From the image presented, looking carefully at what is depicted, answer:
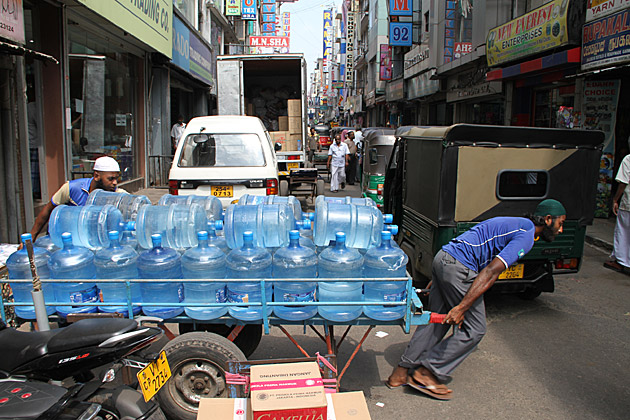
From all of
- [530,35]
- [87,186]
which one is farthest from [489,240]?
[530,35]

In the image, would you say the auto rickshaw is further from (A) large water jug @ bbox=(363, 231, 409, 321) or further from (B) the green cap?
(A) large water jug @ bbox=(363, 231, 409, 321)

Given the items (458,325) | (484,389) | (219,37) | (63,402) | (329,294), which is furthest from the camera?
(219,37)

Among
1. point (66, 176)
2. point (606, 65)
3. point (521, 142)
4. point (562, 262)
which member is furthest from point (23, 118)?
point (606, 65)

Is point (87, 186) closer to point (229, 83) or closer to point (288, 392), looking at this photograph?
point (288, 392)

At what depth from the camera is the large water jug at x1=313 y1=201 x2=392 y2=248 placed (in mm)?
3900

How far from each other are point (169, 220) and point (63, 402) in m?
1.63

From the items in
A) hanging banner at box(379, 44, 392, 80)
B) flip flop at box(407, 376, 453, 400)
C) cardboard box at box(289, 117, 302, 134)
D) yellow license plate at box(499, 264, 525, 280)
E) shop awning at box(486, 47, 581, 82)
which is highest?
hanging banner at box(379, 44, 392, 80)

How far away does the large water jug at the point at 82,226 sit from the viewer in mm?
3910

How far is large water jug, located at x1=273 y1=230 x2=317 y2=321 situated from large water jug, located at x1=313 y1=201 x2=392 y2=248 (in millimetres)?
298

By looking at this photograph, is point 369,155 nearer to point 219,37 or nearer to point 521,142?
point 521,142

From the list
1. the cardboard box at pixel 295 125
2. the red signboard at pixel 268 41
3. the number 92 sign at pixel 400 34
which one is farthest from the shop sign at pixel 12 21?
the red signboard at pixel 268 41

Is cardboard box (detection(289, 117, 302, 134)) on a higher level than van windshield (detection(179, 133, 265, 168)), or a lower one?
higher

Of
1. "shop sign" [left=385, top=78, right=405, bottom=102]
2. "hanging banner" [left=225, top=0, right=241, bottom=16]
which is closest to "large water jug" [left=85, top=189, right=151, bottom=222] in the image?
"shop sign" [left=385, top=78, right=405, bottom=102]

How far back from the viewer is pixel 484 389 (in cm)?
418
